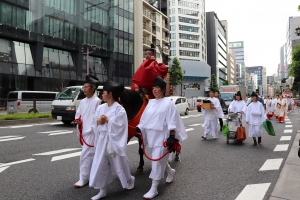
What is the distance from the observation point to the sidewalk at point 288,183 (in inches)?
143

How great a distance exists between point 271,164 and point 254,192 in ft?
6.67

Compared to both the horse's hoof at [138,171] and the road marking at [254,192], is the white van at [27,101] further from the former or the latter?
the road marking at [254,192]

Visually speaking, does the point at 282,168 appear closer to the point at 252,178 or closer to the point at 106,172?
the point at 252,178

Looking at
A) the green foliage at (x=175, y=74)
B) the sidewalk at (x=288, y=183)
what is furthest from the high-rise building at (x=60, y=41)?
the sidewalk at (x=288, y=183)

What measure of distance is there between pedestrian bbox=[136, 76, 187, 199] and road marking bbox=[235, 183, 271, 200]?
3.70 ft

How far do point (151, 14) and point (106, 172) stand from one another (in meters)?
52.9

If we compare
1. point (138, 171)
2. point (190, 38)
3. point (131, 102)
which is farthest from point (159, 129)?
point (190, 38)

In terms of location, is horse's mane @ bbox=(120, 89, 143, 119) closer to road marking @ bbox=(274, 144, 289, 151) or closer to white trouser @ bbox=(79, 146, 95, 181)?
white trouser @ bbox=(79, 146, 95, 181)

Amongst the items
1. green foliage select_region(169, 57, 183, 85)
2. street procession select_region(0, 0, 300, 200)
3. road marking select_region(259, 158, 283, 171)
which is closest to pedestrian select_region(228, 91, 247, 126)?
street procession select_region(0, 0, 300, 200)

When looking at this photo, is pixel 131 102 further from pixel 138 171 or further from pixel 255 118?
pixel 255 118

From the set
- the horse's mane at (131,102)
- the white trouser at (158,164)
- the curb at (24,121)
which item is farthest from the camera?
the curb at (24,121)

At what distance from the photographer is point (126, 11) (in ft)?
139

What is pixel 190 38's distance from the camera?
274 ft

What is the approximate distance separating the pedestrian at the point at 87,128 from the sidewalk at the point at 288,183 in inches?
103
